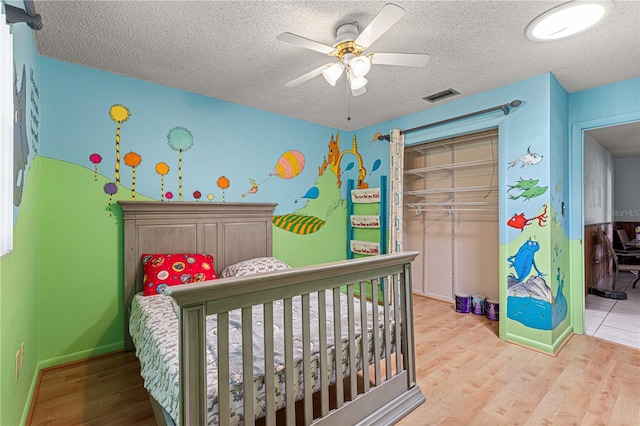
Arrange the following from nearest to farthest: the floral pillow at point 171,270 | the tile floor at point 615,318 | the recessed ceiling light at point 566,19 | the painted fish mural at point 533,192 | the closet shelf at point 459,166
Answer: the recessed ceiling light at point 566,19 → the floral pillow at point 171,270 → the painted fish mural at point 533,192 → the tile floor at point 615,318 → the closet shelf at point 459,166

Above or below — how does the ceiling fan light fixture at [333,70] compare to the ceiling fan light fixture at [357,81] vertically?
above

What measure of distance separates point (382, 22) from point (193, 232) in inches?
95.0

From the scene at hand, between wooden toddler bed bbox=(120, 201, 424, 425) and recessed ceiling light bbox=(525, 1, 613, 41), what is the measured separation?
1.70 meters

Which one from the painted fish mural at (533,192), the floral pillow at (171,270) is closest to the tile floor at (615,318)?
the painted fish mural at (533,192)

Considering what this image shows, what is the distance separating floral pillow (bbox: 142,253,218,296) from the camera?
8.06ft

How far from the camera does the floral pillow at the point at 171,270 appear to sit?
2457 mm

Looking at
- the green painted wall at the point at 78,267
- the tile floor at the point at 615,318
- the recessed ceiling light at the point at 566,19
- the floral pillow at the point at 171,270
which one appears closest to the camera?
the recessed ceiling light at the point at 566,19

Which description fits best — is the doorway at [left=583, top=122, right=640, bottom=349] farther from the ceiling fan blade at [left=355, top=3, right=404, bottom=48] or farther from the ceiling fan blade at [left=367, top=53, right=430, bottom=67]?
the ceiling fan blade at [left=355, top=3, right=404, bottom=48]

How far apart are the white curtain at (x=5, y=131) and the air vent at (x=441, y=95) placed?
10.1ft

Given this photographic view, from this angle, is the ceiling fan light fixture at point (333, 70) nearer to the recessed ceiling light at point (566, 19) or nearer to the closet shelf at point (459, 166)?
the recessed ceiling light at point (566, 19)

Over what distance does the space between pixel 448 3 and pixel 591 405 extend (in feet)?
8.41

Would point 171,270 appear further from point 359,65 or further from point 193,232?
point 359,65

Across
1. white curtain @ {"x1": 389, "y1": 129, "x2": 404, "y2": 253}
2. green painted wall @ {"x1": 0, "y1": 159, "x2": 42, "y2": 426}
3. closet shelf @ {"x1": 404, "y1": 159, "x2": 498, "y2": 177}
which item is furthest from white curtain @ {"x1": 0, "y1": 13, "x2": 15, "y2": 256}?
closet shelf @ {"x1": 404, "y1": 159, "x2": 498, "y2": 177}

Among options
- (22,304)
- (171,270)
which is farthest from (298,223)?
(22,304)
